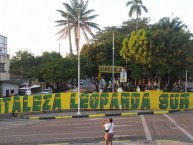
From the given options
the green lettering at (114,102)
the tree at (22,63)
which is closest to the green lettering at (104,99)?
the green lettering at (114,102)

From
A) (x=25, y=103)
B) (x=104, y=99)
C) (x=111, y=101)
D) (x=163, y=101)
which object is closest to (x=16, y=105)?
(x=25, y=103)

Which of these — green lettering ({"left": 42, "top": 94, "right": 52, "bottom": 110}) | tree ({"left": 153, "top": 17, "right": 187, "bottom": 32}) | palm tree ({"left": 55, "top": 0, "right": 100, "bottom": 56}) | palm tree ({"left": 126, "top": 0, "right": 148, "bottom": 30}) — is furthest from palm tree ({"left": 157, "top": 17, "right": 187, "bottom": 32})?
green lettering ({"left": 42, "top": 94, "right": 52, "bottom": 110})

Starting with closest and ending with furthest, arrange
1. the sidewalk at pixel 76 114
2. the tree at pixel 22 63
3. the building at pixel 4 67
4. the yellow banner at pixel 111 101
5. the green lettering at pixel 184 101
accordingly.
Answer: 1. the sidewalk at pixel 76 114
2. the yellow banner at pixel 111 101
3. the green lettering at pixel 184 101
4. the building at pixel 4 67
5. the tree at pixel 22 63

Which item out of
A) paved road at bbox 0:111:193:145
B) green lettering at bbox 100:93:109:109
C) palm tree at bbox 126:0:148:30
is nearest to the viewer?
paved road at bbox 0:111:193:145

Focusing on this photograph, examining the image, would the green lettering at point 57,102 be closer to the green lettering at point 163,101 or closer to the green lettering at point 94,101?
the green lettering at point 94,101

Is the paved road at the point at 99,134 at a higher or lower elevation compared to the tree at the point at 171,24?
lower

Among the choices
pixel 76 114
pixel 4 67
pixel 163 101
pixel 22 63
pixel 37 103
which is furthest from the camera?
pixel 22 63

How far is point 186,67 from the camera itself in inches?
2018

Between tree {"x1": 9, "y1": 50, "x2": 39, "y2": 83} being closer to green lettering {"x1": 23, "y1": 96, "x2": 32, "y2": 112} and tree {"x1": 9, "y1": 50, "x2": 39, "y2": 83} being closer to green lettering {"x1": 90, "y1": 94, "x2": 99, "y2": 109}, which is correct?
green lettering {"x1": 23, "y1": 96, "x2": 32, "y2": 112}

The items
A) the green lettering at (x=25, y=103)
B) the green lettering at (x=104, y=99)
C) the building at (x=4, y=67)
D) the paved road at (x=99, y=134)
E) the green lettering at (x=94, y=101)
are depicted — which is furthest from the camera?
the building at (x=4, y=67)

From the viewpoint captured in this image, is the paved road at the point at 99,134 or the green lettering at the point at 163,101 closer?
the paved road at the point at 99,134

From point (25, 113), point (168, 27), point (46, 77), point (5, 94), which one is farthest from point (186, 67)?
point (5, 94)

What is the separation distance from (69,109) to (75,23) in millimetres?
27122

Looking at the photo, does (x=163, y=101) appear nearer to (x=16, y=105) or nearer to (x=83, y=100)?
(x=83, y=100)
